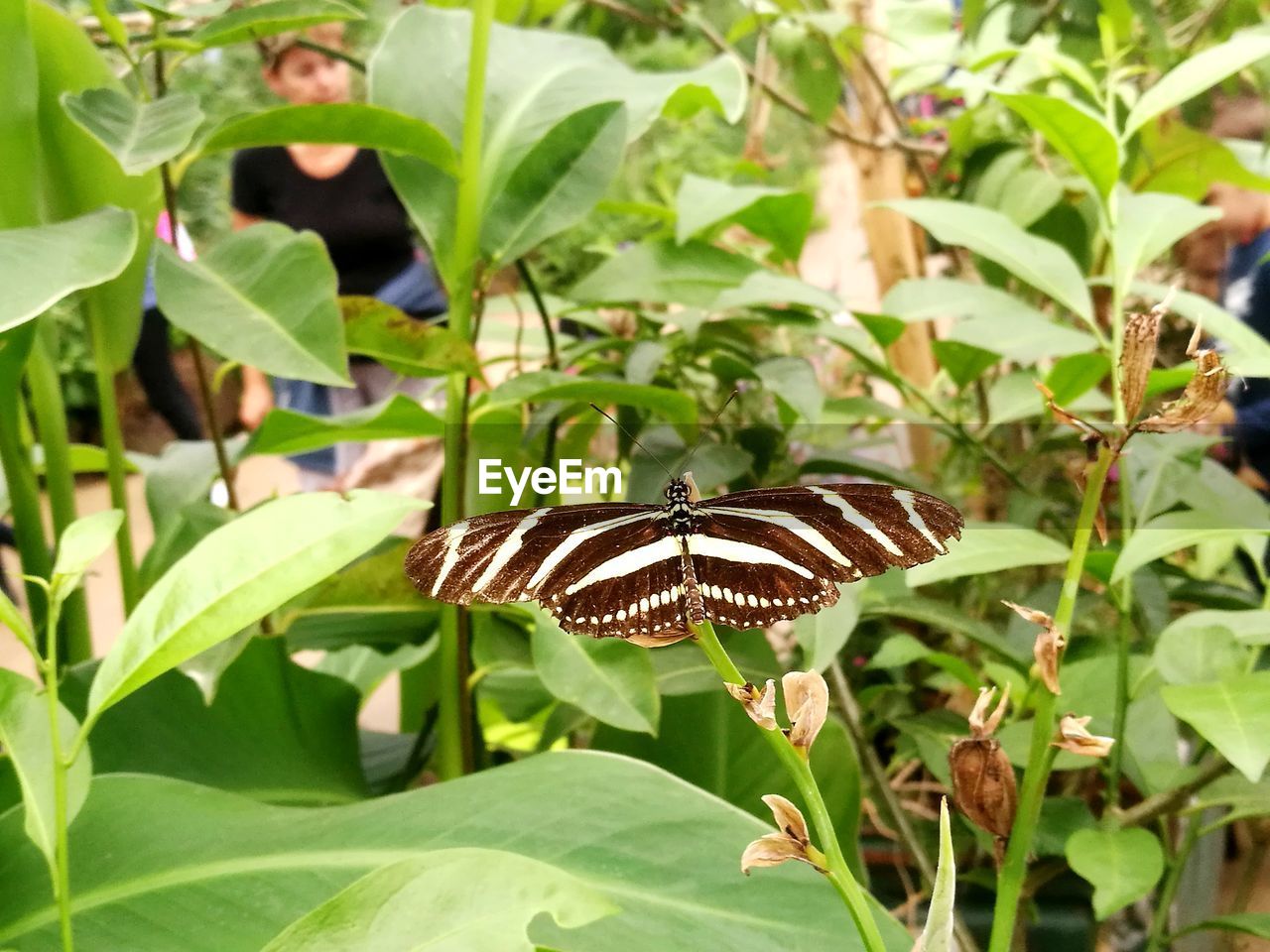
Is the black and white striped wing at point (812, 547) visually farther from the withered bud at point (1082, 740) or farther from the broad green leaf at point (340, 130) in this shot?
the broad green leaf at point (340, 130)

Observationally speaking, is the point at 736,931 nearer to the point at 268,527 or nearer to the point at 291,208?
the point at 268,527

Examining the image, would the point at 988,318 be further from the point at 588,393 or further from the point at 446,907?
the point at 446,907

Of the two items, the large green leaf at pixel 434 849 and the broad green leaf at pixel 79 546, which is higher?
the broad green leaf at pixel 79 546

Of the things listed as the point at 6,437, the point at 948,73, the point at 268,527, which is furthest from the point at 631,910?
the point at 948,73

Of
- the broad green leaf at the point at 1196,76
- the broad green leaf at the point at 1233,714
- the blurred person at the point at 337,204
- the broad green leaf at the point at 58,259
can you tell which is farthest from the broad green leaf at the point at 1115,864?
the blurred person at the point at 337,204

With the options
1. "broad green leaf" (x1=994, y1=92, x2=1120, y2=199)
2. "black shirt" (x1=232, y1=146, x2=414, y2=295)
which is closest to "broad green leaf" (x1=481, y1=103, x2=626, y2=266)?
"broad green leaf" (x1=994, y1=92, x2=1120, y2=199)

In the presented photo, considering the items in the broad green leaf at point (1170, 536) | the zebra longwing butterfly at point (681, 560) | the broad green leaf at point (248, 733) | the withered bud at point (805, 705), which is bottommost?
the broad green leaf at point (248, 733)

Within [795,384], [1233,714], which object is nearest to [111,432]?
[795,384]
